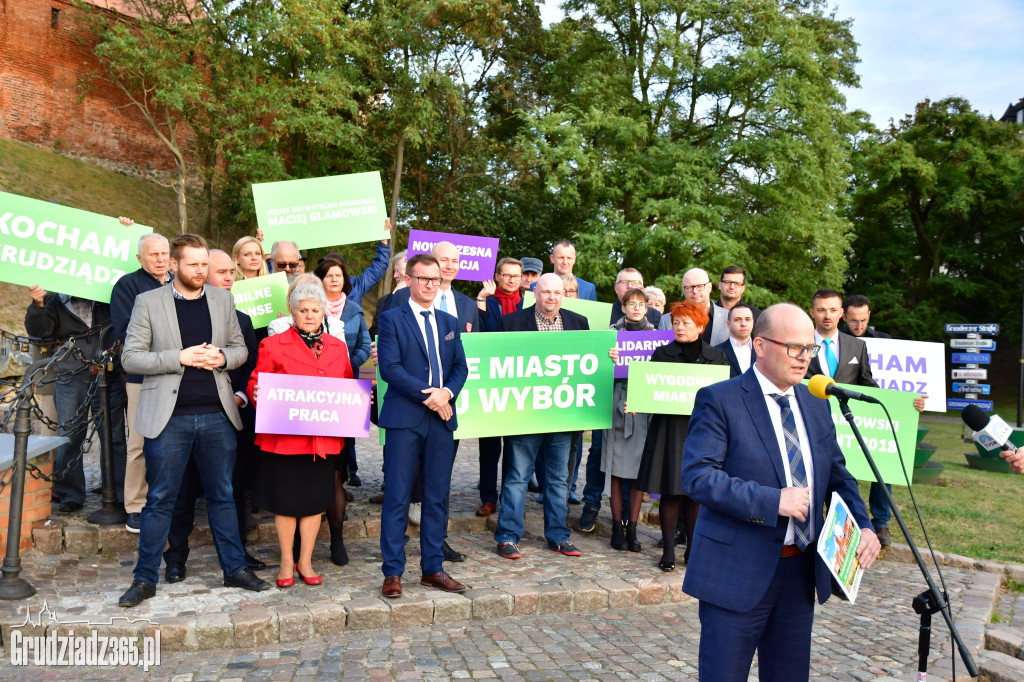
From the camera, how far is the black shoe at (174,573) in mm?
5742

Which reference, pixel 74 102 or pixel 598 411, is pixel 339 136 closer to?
pixel 74 102

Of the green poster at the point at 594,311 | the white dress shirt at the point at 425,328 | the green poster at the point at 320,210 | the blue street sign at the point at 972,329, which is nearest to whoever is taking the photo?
the white dress shirt at the point at 425,328

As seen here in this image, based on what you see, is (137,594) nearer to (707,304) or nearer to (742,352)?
(742,352)

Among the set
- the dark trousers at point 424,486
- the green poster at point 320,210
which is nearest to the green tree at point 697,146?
the green poster at point 320,210

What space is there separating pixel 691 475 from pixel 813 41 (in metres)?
26.2

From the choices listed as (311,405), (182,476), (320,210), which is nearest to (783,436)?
(311,405)

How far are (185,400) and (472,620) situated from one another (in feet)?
8.34

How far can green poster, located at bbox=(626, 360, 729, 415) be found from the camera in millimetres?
6641

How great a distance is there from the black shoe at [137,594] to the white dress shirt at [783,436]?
13.8 feet

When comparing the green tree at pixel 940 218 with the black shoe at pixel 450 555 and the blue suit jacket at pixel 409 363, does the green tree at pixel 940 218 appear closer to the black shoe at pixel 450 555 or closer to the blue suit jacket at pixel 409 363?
the black shoe at pixel 450 555

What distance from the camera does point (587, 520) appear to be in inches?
306

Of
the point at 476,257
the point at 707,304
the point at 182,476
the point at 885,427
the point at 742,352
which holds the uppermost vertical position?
the point at 476,257

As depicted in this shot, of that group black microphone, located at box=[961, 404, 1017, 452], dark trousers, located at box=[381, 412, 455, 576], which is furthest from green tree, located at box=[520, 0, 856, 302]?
black microphone, located at box=[961, 404, 1017, 452]

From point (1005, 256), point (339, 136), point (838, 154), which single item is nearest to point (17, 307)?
point (339, 136)
